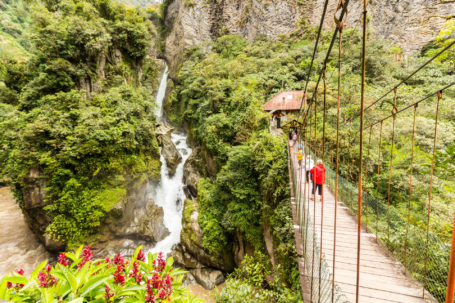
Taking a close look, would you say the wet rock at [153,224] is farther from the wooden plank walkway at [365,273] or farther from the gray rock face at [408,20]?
the gray rock face at [408,20]

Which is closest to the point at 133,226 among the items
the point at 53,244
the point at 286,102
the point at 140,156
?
the point at 53,244

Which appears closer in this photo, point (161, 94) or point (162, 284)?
point (162, 284)

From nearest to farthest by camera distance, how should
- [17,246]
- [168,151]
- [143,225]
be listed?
[17,246] < [143,225] < [168,151]

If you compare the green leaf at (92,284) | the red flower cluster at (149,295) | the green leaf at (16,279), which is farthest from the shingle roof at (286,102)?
the green leaf at (16,279)

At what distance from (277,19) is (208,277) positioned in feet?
72.3

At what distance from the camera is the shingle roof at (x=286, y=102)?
30.8 ft

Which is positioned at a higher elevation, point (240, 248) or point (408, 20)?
point (408, 20)

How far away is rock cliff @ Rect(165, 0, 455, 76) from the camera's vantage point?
13359 millimetres

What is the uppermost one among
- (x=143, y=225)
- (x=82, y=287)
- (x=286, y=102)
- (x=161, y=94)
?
(x=161, y=94)

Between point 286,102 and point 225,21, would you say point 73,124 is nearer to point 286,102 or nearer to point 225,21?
point 286,102

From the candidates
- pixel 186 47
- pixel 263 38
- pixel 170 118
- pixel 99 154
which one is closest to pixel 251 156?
pixel 99 154

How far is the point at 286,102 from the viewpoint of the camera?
9.52 metres

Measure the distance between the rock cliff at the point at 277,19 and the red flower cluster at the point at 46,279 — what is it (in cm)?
2043

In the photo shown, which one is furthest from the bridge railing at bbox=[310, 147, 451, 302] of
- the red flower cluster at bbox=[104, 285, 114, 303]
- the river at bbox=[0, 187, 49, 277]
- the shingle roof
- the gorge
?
the river at bbox=[0, 187, 49, 277]
